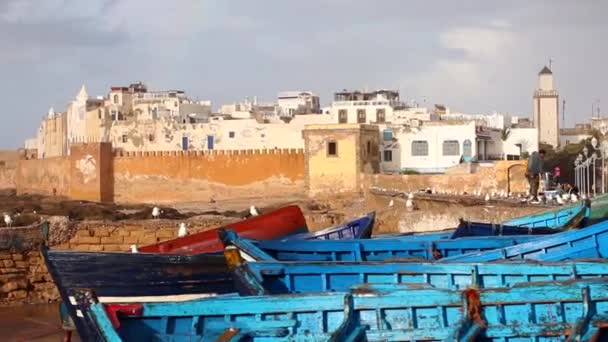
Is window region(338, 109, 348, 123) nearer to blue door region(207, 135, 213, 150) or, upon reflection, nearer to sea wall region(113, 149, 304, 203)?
sea wall region(113, 149, 304, 203)

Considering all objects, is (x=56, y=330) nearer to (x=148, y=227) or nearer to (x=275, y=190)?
(x=148, y=227)

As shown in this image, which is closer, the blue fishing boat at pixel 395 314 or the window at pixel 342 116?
the blue fishing boat at pixel 395 314

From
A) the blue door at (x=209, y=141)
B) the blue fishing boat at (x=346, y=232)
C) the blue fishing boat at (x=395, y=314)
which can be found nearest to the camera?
the blue fishing boat at (x=395, y=314)

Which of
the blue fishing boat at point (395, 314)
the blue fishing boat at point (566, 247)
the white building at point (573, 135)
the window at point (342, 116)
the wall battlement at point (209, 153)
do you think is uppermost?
the window at point (342, 116)

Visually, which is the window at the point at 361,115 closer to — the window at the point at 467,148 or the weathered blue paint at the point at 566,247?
the window at the point at 467,148

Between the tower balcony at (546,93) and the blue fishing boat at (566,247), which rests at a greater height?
the tower balcony at (546,93)

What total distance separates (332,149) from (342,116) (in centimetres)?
1034

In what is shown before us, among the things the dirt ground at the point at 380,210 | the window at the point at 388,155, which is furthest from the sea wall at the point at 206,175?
the window at the point at 388,155

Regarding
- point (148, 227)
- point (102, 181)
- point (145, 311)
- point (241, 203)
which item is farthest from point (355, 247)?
point (102, 181)

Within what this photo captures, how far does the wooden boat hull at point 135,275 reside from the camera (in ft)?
27.6

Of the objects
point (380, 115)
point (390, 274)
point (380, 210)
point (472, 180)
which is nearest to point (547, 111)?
point (380, 115)

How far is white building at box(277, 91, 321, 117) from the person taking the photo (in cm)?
5940

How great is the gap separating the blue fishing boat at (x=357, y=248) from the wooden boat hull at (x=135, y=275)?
36 centimetres

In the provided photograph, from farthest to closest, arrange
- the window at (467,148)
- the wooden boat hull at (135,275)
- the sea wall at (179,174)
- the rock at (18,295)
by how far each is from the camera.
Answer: the sea wall at (179,174), the window at (467,148), the rock at (18,295), the wooden boat hull at (135,275)
